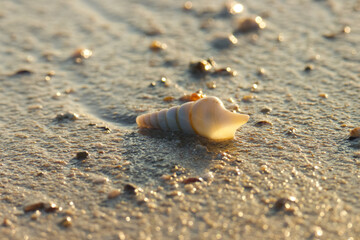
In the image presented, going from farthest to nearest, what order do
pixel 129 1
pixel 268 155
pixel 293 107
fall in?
pixel 129 1 < pixel 293 107 < pixel 268 155

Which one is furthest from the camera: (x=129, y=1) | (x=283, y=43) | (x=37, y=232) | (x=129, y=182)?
(x=129, y=1)

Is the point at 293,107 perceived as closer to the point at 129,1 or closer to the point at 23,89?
the point at 23,89

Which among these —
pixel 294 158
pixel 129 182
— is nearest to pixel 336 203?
pixel 294 158

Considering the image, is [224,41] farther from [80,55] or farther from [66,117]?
[66,117]

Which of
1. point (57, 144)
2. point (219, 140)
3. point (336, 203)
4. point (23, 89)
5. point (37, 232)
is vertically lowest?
point (23, 89)

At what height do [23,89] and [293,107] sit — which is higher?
[293,107]

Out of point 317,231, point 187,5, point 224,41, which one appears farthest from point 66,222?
point 187,5

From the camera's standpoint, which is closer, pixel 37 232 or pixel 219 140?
pixel 37 232

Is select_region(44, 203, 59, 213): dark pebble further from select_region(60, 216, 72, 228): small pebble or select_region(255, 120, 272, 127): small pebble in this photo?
select_region(255, 120, 272, 127): small pebble

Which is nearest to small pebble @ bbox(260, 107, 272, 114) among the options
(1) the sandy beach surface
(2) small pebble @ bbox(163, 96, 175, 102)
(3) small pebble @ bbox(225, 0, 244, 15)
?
(1) the sandy beach surface
